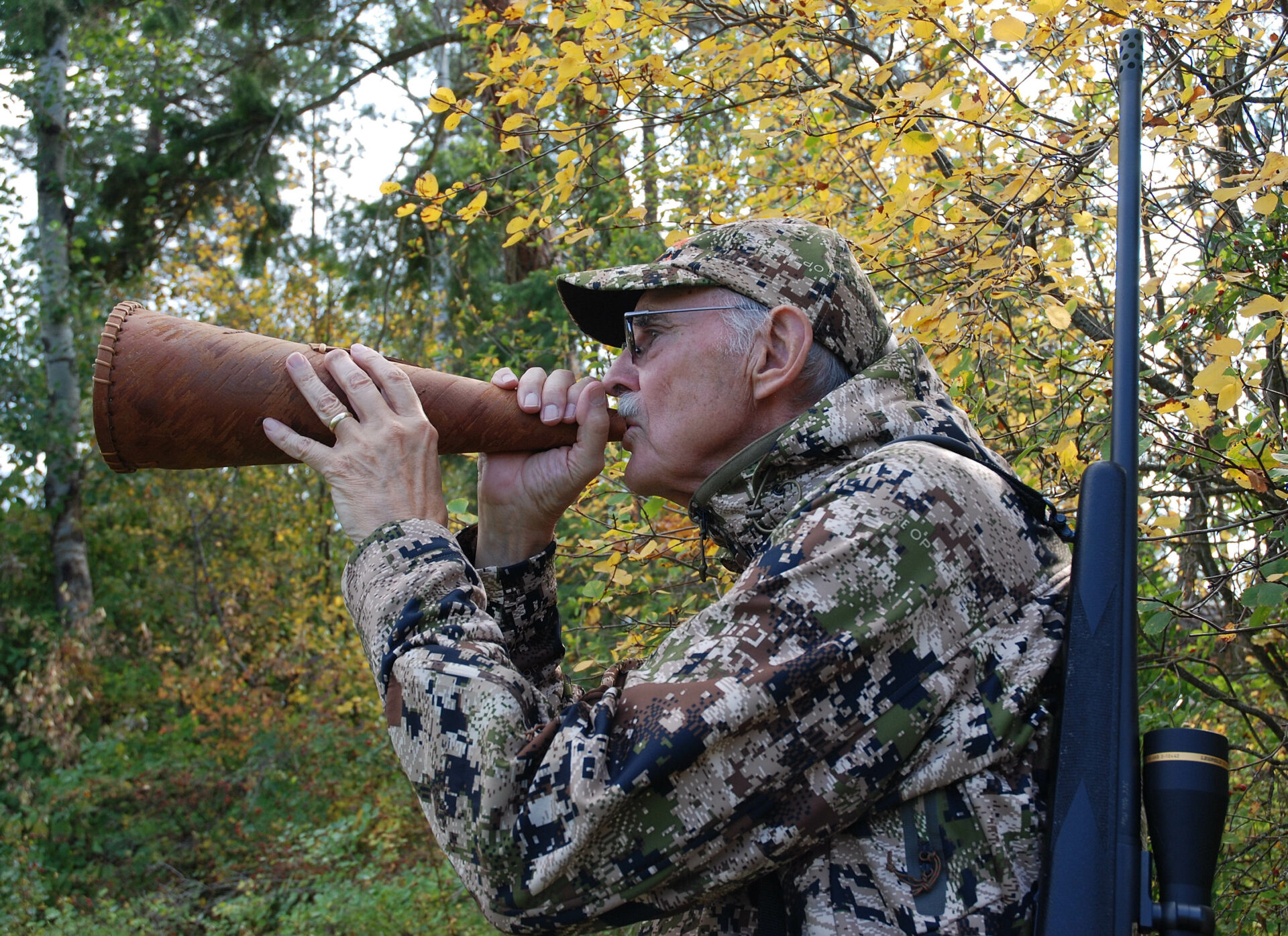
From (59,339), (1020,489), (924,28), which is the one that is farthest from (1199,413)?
(59,339)

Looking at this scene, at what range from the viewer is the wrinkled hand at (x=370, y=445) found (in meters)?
1.74

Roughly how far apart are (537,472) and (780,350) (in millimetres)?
604

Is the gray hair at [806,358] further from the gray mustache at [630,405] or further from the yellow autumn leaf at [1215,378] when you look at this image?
the yellow autumn leaf at [1215,378]

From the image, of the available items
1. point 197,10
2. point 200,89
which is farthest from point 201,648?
point 197,10

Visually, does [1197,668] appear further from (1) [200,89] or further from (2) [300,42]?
(1) [200,89]

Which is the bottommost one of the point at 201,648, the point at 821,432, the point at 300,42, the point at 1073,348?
the point at 201,648

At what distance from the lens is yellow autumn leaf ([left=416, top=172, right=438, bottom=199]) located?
3.52 metres

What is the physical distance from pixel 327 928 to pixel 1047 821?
6.31m

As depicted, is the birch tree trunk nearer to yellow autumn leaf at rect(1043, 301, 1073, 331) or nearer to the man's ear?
yellow autumn leaf at rect(1043, 301, 1073, 331)

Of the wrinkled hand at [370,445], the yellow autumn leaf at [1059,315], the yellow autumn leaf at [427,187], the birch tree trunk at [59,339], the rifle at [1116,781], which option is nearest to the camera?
the rifle at [1116,781]

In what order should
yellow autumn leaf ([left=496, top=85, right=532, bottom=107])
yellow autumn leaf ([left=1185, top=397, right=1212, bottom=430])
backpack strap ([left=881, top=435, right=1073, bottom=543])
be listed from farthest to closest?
yellow autumn leaf ([left=496, top=85, right=532, bottom=107]) → yellow autumn leaf ([left=1185, top=397, right=1212, bottom=430]) → backpack strap ([left=881, top=435, right=1073, bottom=543])

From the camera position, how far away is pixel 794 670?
4.24 ft

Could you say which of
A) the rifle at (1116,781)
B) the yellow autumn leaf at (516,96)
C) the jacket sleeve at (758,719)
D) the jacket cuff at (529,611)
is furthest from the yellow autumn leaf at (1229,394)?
the yellow autumn leaf at (516,96)

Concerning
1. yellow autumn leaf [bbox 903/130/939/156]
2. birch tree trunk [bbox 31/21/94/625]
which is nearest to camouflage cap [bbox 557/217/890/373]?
yellow autumn leaf [bbox 903/130/939/156]
